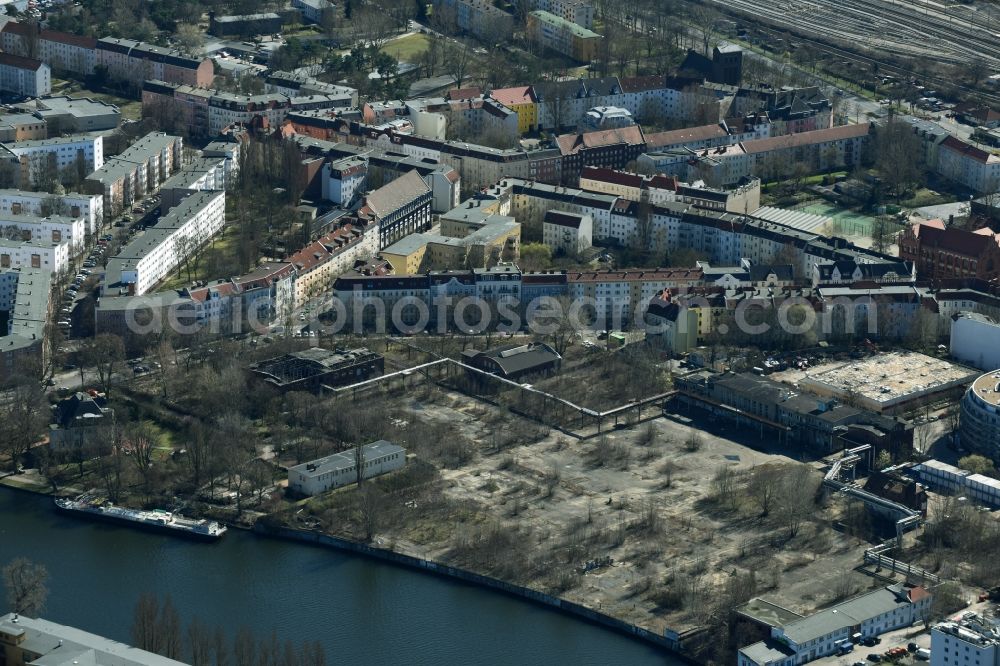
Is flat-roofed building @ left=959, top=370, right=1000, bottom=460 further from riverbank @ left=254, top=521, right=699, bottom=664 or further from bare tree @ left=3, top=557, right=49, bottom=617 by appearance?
bare tree @ left=3, top=557, right=49, bottom=617

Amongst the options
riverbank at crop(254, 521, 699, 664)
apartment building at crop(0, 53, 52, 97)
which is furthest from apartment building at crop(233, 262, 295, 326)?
apartment building at crop(0, 53, 52, 97)

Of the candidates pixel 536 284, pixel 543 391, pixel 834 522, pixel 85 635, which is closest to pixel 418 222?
pixel 536 284

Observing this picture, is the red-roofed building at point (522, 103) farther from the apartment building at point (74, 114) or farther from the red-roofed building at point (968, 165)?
the red-roofed building at point (968, 165)

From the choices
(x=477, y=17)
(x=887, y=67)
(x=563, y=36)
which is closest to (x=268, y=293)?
(x=563, y=36)

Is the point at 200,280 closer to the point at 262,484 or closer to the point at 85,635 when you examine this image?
the point at 262,484

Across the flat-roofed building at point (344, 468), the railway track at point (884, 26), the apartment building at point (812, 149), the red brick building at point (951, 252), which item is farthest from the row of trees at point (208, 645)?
the railway track at point (884, 26)
